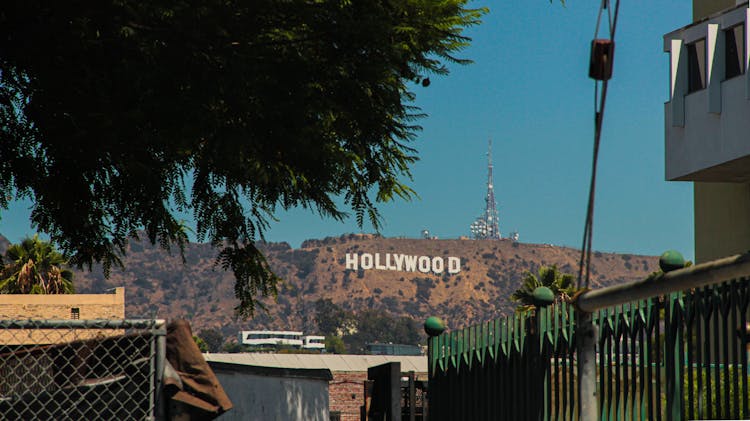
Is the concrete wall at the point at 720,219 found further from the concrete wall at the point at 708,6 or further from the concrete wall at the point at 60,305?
the concrete wall at the point at 60,305

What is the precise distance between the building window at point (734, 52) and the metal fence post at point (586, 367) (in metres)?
19.5

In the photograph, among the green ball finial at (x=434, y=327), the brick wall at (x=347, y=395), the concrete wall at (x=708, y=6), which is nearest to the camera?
the green ball finial at (x=434, y=327)

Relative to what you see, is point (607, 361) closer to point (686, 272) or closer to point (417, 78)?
point (686, 272)

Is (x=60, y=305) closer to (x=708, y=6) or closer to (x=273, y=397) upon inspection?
(x=708, y=6)

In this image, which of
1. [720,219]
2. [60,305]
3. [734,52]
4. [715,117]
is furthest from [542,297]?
[60,305]

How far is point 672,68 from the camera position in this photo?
79.7 feet

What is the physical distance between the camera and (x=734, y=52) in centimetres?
2280

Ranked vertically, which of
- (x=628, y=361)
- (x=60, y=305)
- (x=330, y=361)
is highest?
(x=60, y=305)

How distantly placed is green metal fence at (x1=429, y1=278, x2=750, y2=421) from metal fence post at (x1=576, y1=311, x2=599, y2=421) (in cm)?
1

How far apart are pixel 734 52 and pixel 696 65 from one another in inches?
51.5

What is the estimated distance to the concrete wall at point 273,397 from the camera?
6.80m

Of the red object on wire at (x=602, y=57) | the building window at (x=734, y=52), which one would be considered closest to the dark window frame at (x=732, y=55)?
the building window at (x=734, y=52)

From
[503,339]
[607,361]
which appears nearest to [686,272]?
[607,361]

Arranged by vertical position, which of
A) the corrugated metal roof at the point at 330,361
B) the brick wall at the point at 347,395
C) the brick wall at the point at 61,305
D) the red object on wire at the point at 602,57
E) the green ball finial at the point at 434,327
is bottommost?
the brick wall at the point at 347,395
